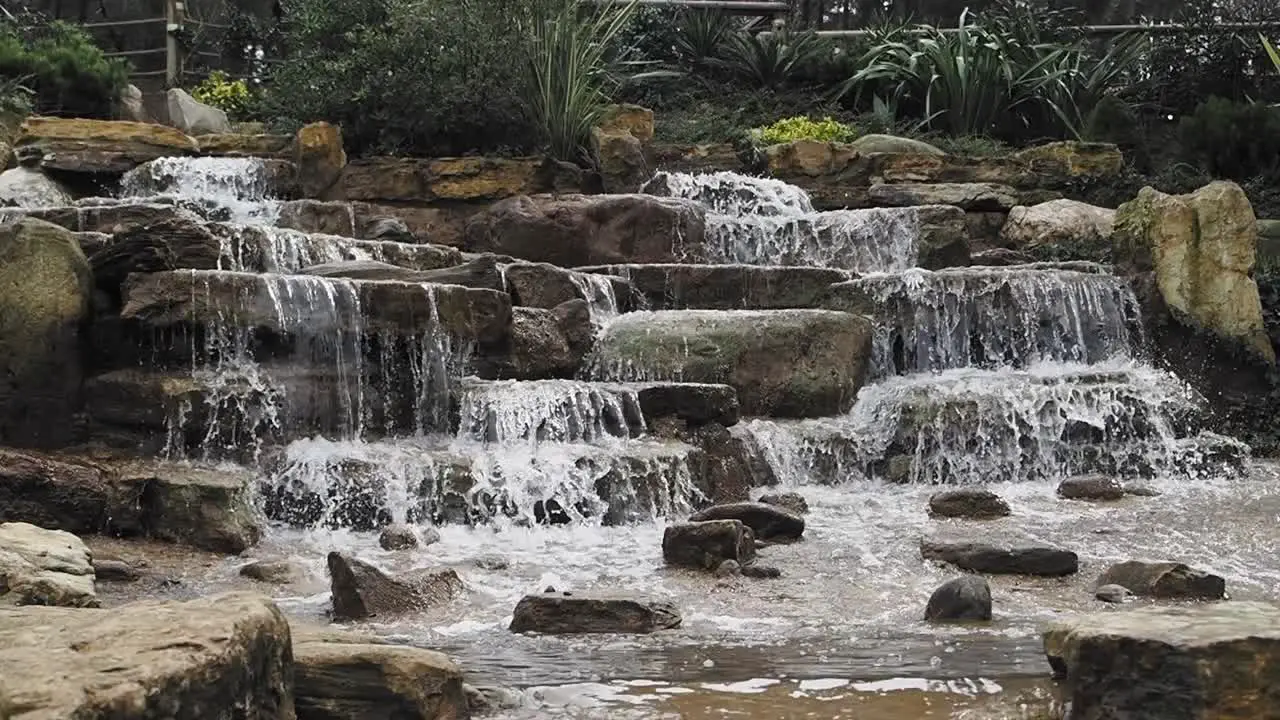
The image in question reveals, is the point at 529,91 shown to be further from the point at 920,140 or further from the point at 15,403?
the point at 15,403

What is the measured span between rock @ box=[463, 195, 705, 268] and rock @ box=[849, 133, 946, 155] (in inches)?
135

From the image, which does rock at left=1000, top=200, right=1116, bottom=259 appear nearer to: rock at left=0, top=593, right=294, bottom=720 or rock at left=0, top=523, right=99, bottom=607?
rock at left=0, top=523, right=99, bottom=607

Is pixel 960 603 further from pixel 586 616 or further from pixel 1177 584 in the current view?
pixel 586 616

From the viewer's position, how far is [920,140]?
51.8ft

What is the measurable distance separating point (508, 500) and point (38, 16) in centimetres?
1408

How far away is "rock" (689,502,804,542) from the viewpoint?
6.84m

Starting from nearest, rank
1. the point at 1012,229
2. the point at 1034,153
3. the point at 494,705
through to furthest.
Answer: the point at 494,705, the point at 1012,229, the point at 1034,153

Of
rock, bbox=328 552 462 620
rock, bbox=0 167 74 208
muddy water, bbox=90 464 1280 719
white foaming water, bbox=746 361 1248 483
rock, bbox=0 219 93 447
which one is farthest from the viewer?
rock, bbox=0 167 74 208

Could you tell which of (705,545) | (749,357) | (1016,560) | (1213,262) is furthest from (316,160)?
(1016,560)

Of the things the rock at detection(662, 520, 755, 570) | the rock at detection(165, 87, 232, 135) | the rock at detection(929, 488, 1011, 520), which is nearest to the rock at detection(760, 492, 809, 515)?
the rock at detection(929, 488, 1011, 520)

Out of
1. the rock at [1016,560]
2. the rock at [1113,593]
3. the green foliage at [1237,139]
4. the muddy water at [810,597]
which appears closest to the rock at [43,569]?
the muddy water at [810,597]

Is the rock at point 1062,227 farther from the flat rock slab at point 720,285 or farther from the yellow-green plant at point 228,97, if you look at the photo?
the yellow-green plant at point 228,97

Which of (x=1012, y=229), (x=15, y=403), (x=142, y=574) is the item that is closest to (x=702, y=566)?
(x=142, y=574)

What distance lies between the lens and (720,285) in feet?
35.8
